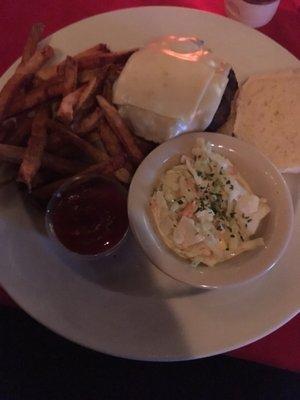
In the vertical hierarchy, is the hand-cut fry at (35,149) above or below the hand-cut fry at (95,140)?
above

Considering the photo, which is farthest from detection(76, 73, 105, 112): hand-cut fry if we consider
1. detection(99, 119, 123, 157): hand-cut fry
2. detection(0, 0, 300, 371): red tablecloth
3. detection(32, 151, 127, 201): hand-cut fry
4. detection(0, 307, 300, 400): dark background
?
detection(0, 307, 300, 400): dark background

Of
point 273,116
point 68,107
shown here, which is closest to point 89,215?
point 68,107

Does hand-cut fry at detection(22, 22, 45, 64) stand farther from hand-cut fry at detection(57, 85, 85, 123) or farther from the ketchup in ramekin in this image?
the ketchup in ramekin

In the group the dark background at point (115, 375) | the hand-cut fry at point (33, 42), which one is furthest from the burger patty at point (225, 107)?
the dark background at point (115, 375)

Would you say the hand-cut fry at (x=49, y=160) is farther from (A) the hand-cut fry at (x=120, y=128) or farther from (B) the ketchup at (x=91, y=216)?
(A) the hand-cut fry at (x=120, y=128)

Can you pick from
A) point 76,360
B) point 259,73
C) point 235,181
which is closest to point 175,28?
point 259,73

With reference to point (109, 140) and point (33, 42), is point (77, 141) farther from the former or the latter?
point (33, 42)
